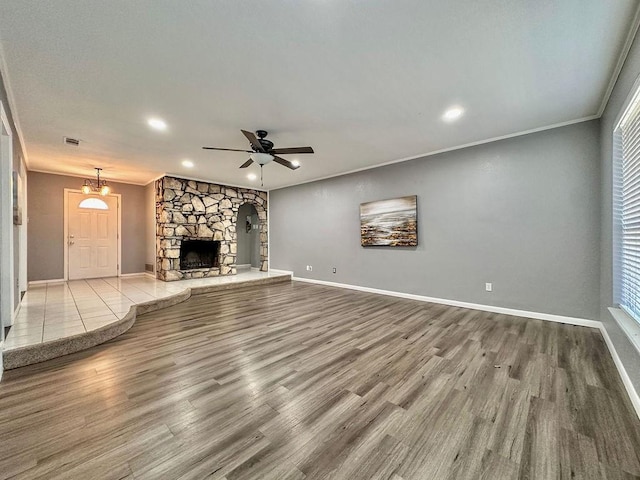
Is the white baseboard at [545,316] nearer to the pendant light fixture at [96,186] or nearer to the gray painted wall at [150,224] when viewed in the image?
the gray painted wall at [150,224]

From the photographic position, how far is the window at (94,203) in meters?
6.48

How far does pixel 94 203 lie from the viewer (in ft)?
21.6

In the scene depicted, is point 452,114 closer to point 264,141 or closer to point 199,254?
point 264,141

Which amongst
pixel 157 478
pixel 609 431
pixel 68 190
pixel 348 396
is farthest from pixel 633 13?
pixel 68 190

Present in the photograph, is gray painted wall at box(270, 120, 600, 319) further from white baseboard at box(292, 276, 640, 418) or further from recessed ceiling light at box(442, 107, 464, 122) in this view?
recessed ceiling light at box(442, 107, 464, 122)

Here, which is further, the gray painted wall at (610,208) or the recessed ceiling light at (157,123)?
A: the recessed ceiling light at (157,123)

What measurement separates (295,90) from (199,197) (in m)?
4.88

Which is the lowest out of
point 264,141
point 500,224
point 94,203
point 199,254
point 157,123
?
point 199,254

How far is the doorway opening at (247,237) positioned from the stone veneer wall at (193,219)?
133 cm

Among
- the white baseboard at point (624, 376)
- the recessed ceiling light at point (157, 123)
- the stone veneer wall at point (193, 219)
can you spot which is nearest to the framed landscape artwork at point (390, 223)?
the white baseboard at point (624, 376)

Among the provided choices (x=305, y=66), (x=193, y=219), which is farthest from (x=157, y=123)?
(x=193, y=219)

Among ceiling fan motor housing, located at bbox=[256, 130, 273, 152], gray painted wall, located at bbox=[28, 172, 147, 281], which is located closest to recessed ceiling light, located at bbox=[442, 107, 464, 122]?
ceiling fan motor housing, located at bbox=[256, 130, 273, 152]

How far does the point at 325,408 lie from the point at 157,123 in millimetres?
3876

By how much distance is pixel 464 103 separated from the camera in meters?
3.04
